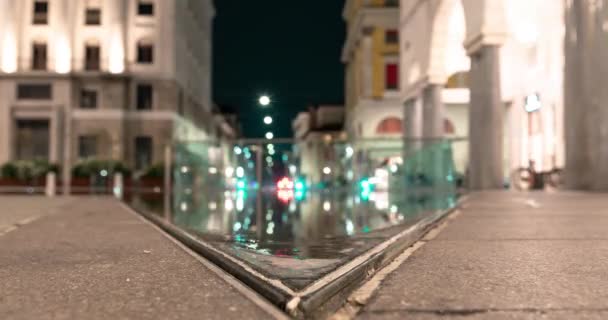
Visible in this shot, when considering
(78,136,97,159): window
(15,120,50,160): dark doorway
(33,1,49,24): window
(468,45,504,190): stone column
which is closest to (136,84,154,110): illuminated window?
(78,136,97,159): window

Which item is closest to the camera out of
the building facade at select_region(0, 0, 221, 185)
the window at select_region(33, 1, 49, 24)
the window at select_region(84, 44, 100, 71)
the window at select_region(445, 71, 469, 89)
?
the window at select_region(445, 71, 469, 89)

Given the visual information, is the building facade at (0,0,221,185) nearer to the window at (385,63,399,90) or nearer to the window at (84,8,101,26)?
the window at (84,8,101,26)

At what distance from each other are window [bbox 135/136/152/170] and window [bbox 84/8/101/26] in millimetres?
9149

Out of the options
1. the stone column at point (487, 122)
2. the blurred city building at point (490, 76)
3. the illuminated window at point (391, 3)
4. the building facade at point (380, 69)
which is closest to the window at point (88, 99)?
the building facade at point (380, 69)

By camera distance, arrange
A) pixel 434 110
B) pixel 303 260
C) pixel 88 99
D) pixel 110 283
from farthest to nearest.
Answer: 1. pixel 88 99
2. pixel 434 110
3. pixel 303 260
4. pixel 110 283

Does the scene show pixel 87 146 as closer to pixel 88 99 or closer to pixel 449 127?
Result: pixel 88 99

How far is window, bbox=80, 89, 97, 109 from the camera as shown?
51344 millimetres

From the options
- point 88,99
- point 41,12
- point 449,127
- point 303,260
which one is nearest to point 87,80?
point 88,99

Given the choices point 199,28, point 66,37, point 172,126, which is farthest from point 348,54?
point 66,37

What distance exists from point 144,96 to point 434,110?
27.2m

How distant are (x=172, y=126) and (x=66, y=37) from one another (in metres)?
9.97

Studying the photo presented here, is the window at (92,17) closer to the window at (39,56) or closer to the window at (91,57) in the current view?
the window at (91,57)

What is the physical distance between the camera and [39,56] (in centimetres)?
5125

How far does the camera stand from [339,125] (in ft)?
306
